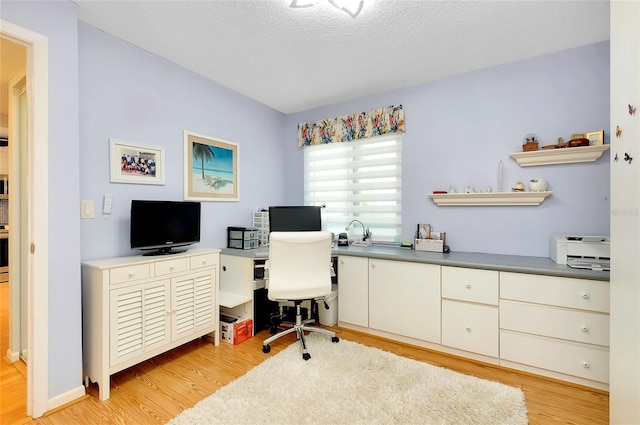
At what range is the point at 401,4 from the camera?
1.88 metres

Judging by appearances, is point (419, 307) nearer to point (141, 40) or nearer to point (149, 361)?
point (149, 361)

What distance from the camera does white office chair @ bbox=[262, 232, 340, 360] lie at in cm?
242

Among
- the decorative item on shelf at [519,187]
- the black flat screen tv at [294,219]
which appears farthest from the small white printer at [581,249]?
the black flat screen tv at [294,219]

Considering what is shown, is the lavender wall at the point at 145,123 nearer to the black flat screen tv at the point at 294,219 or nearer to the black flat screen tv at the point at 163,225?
the black flat screen tv at the point at 163,225

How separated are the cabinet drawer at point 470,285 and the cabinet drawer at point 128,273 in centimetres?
236

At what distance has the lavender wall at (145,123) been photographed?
213 cm

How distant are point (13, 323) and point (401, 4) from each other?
12.3 feet

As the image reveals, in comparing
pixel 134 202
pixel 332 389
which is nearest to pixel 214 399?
pixel 332 389

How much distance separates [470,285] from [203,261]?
89.0 inches

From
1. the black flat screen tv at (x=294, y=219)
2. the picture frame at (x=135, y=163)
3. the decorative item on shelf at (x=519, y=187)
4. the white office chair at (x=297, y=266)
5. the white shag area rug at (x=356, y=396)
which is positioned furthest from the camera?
the black flat screen tv at (x=294, y=219)

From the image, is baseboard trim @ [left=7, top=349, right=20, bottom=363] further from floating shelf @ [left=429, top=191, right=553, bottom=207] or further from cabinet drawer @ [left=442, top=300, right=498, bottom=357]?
floating shelf @ [left=429, top=191, right=553, bottom=207]

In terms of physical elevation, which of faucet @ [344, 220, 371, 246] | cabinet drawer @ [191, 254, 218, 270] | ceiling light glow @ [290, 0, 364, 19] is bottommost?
cabinet drawer @ [191, 254, 218, 270]

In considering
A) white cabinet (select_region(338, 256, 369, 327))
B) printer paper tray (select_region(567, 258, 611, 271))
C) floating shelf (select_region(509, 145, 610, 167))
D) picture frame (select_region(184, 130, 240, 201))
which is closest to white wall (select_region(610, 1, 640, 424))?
printer paper tray (select_region(567, 258, 611, 271))

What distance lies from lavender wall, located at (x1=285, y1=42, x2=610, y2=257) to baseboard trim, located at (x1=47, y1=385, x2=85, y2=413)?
9.84ft
